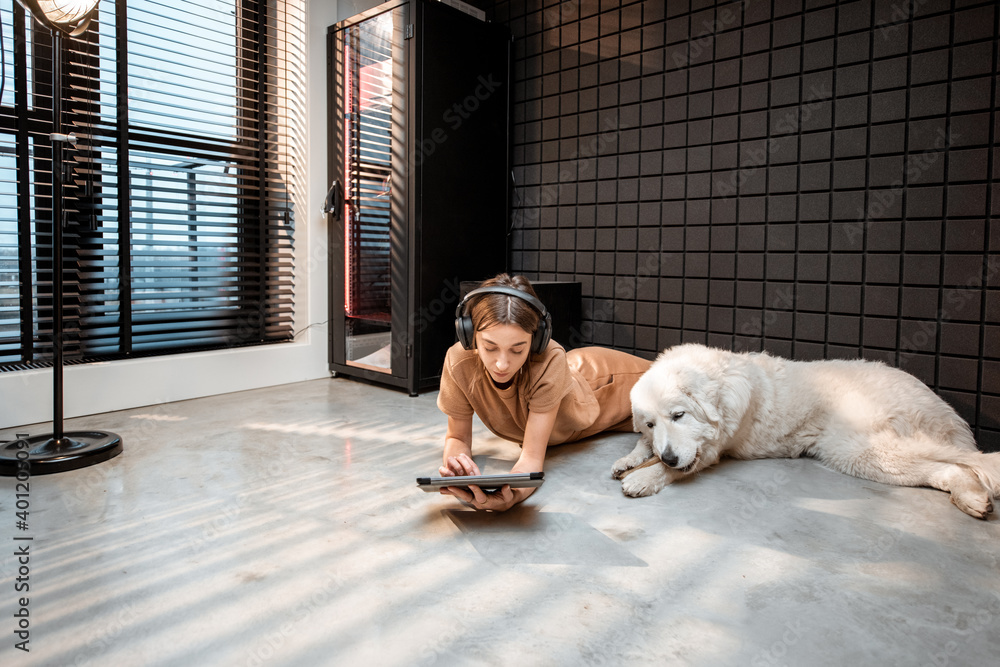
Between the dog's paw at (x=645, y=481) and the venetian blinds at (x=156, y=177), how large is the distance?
250 centimetres

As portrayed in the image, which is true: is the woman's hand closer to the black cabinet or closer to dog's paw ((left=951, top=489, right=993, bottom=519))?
dog's paw ((left=951, top=489, right=993, bottom=519))

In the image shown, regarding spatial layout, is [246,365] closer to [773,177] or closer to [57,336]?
[57,336]

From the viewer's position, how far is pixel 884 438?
6.71ft

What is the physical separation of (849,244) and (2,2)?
376cm

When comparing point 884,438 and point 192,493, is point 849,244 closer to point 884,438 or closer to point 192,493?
point 884,438

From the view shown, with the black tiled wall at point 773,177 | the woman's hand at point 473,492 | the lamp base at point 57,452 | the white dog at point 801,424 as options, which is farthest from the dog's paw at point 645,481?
the lamp base at point 57,452

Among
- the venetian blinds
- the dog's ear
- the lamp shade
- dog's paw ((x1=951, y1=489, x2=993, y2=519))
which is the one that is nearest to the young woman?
the dog's ear

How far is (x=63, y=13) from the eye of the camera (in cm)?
213

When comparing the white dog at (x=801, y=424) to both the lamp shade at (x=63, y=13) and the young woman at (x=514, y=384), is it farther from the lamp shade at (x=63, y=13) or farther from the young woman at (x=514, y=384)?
the lamp shade at (x=63, y=13)

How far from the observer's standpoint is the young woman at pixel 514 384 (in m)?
1.69

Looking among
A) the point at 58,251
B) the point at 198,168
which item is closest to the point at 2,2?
the point at 198,168

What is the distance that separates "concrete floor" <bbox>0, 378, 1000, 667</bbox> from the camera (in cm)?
115

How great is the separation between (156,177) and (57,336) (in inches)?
49.7

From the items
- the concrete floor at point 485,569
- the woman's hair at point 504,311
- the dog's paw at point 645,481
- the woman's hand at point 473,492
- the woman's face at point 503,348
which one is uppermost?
the woman's hair at point 504,311
